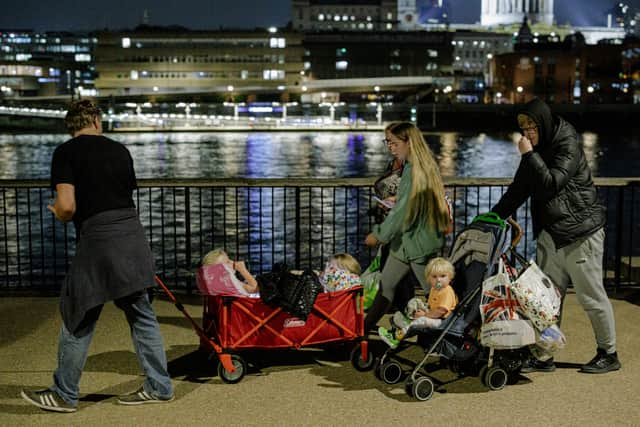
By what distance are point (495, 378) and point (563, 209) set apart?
1.34 m

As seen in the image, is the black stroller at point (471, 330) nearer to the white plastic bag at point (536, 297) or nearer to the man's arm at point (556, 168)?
the white plastic bag at point (536, 297)

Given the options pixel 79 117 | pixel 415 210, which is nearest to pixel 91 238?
pixel 79 117

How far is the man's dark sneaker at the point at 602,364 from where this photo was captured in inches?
266

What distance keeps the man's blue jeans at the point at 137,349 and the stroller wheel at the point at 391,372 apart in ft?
4.92

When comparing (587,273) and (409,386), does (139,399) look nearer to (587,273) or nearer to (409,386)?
(409,386)

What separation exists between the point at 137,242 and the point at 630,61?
6507 inches

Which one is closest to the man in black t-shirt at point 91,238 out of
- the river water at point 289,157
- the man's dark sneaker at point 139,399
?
the man's dark sneaker at point 139,399

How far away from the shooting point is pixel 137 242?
582cm

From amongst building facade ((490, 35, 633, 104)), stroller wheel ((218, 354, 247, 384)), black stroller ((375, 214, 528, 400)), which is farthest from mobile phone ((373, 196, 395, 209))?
building facade ((490, 35, 633, 104))

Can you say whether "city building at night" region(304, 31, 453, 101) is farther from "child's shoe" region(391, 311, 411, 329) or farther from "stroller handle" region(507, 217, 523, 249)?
"child's shoe" region(391, 311, 411, 329)

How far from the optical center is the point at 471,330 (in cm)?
651

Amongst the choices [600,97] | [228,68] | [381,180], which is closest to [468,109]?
[600,97]

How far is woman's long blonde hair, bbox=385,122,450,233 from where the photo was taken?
6684 mm

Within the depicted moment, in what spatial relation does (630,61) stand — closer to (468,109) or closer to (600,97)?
(600,97)
